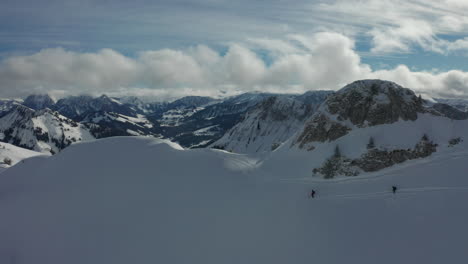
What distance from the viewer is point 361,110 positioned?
5441 cm

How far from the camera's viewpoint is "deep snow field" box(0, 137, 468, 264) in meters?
25.3

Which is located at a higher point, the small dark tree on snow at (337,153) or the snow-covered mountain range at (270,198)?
the small dark tree on snow at (337,153)

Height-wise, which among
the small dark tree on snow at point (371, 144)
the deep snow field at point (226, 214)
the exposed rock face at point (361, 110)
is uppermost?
the exposed rock face at point (361, 110)

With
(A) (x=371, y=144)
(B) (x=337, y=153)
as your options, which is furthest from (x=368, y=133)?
(B) (x=337, y=153)

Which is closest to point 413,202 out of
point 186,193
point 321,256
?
point 321,256

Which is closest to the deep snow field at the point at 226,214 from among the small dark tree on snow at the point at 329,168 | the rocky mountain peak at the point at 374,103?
the small dark tree on snow at the point at 329,168

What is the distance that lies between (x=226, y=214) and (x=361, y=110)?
3827 centimetres

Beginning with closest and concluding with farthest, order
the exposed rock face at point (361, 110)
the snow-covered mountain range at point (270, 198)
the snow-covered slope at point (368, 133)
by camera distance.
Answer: the snow-covered mountain range at point (270, 198) < the snow-covered slope at point (368, 133) < the exposed rock face at point (361, 110)

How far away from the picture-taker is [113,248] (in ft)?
89.5

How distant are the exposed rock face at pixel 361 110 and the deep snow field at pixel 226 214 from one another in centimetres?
1079

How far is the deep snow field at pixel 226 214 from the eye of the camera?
25.3 m

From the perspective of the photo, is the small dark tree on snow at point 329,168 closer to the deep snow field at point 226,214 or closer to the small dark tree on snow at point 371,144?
the deep snow field at point 226,214

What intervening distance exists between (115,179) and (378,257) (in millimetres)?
35282

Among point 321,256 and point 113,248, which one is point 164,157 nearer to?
point 113,248
